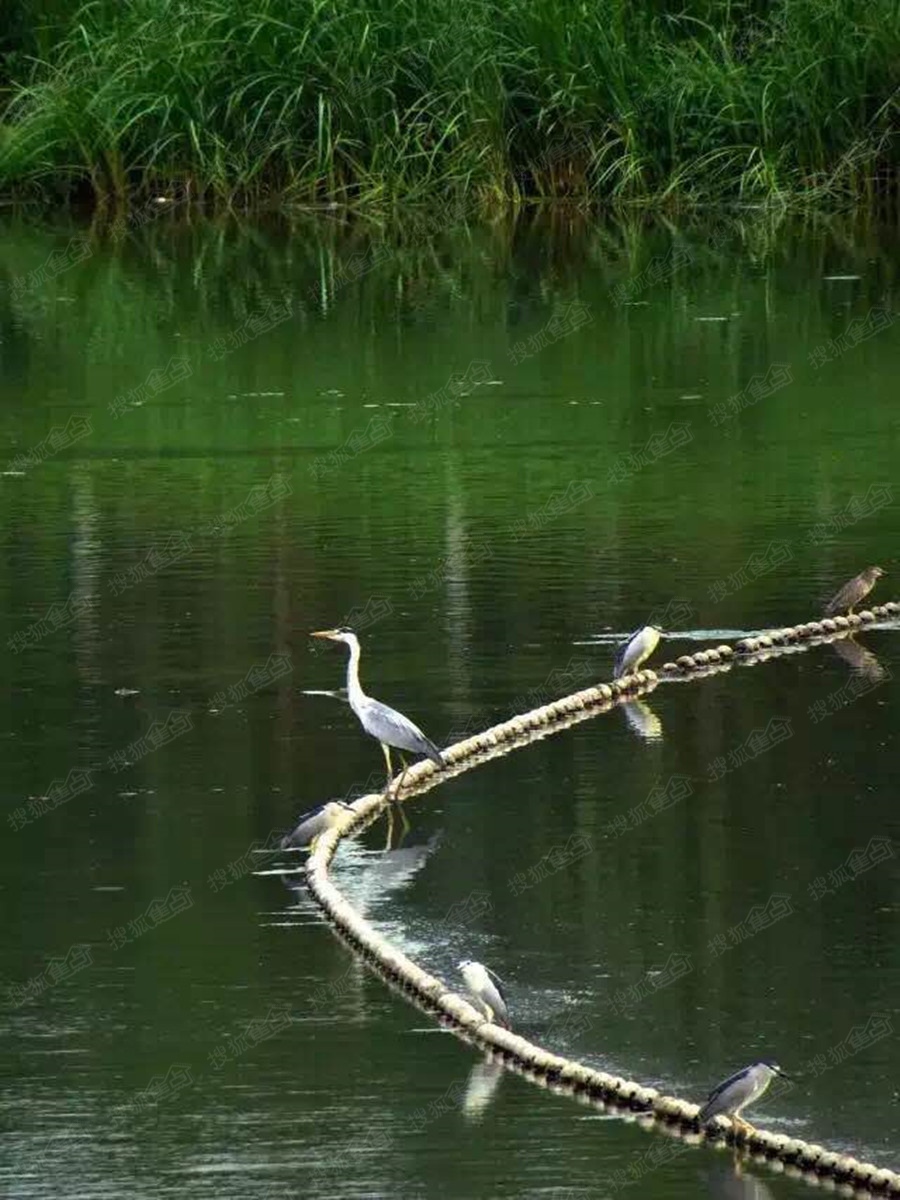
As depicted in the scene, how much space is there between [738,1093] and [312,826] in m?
3.25

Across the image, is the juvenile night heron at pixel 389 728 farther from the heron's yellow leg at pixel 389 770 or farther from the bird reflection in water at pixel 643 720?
the bird reflection in water at pixel 643 720

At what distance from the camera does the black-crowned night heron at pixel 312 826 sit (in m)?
11.3

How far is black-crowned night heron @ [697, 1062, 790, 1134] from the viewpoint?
833 cm

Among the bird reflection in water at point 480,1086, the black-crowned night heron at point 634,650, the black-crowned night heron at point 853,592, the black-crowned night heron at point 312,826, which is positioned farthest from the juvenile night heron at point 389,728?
the black-crowned night heron at point 853,592

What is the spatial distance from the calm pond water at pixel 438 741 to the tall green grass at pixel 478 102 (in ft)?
23.7

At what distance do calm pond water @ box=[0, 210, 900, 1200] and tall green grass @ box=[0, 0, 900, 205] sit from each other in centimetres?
722

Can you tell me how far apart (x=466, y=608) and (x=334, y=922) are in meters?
4.99

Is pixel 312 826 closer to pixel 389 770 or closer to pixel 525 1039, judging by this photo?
pixel 389 770

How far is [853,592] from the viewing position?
14.9 meters

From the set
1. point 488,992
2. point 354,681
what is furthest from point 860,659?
point 488,992

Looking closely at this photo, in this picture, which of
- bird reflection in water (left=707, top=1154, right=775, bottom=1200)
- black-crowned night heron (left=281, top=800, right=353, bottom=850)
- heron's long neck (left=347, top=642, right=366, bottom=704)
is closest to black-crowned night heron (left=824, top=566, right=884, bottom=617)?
heron's long neck (left=347, top=642, right=366, bottom=704)

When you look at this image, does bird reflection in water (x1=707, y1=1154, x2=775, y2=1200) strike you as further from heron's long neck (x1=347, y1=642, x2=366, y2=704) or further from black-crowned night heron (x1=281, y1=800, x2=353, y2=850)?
heron's long neck (x1=347, y1=642, x2=366, y2=704)

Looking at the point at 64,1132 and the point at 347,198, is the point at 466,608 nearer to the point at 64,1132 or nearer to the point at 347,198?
the point at 64,1132

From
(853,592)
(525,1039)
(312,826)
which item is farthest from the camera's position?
Result: (853,592)
